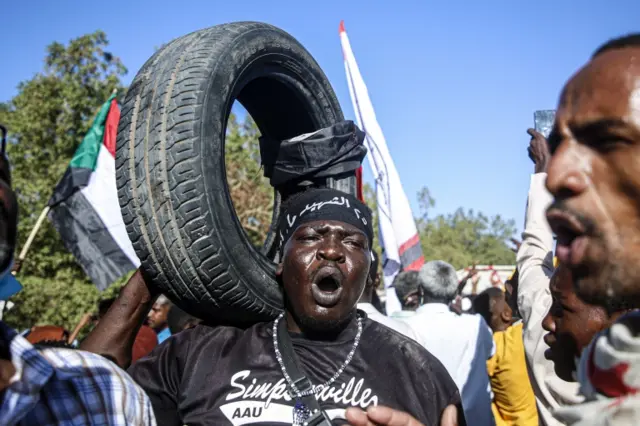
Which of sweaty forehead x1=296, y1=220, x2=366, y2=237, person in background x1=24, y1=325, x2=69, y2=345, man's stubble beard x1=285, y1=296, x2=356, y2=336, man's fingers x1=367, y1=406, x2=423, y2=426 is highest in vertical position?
sweaty forehead x1=296, y1=220, x2=366, y2=237

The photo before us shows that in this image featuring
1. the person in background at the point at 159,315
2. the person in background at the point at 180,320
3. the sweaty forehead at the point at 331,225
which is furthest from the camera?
the person in background at the point at 159,315

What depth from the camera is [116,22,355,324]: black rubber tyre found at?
2.47 meters

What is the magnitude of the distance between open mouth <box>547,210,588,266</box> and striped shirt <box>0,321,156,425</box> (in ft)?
3.67

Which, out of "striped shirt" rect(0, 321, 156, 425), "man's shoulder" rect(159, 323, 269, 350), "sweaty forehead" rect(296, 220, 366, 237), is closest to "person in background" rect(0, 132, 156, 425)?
"striped shirt" rect(0, 321, 156, 425)

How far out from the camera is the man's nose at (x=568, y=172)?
1070 millimetres

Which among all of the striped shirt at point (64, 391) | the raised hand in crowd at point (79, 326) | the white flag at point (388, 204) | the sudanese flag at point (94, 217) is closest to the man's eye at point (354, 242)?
Result: the striped shirt at point (64, 391)

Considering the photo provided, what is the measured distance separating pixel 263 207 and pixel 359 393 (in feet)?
53.6

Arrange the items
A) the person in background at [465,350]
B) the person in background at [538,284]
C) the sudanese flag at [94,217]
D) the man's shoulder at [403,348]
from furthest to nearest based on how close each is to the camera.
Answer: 1. the sudanese flag at [94,217]
2. the person in background at [465,350]
3. the man's shoulder at [403,348]
4. the person in background at [538,284]

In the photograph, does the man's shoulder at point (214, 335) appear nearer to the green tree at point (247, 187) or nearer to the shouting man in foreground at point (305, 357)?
the shouting man in foreground at point (305, 357)

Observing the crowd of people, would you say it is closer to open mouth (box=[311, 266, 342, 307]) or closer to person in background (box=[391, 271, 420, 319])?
open mouth (box=[311, 266, 342, 307])

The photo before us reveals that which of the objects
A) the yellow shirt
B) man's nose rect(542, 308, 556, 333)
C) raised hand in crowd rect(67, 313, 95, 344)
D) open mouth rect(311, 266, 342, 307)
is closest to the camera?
man's nose rect(542, 308, 556, 333)

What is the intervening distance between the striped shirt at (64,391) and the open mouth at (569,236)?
1.12 metres

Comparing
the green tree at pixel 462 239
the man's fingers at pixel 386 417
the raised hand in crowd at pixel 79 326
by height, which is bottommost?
the green tree at pixel 462 239

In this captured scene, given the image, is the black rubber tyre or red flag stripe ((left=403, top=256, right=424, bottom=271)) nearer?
the black rubber tyre
